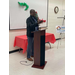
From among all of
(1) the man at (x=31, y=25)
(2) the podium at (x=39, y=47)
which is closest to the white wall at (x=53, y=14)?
(1) the man at (x=31, y=25)

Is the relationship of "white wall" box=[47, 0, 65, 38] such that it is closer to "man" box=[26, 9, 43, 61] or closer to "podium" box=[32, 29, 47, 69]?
"man" box=[26, 9, 43, 61]

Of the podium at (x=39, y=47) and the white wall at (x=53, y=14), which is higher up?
the white wall at (x=53, y=14)

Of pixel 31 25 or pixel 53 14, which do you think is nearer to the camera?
pixel 31 25

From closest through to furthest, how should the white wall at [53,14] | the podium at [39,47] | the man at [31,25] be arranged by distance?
1. the podium at [39,47]
2. the man at [31,25]
3. the white wall at [53,14]

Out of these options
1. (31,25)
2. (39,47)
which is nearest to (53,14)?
(31,25)

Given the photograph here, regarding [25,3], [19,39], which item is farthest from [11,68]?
[25,3]

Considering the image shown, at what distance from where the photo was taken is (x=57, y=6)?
5586 millimetres

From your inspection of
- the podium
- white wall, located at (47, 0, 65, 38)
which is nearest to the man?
the podium

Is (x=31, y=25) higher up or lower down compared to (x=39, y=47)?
higher up

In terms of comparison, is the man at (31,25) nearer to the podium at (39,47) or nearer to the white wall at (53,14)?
the podium at (39,47)

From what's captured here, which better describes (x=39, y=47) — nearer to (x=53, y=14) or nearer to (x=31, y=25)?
(x=31, y=25)

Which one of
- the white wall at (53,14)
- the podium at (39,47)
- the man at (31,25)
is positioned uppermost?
the white wall at (53,14)
